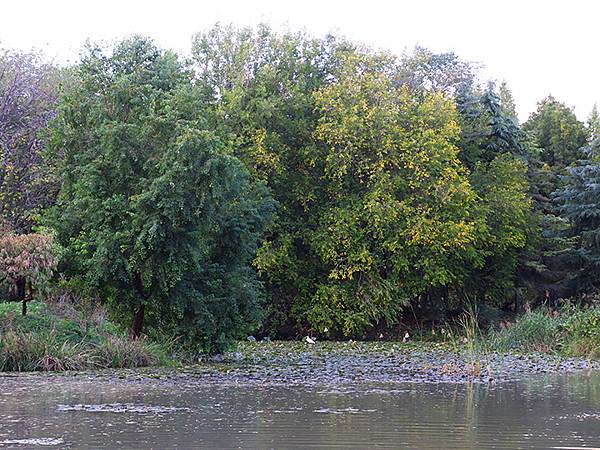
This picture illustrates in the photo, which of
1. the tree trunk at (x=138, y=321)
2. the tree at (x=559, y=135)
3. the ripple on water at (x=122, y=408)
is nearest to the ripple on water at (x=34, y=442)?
the ripple on water at (x=122, y=408)

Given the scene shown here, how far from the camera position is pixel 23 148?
98.8 feet

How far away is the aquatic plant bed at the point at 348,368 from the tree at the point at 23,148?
26.8ft

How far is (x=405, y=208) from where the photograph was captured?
33.8 metres

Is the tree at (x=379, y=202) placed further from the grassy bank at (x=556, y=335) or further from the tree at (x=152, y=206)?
the tree at (x=152, y=206)

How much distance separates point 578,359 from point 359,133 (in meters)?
14.1

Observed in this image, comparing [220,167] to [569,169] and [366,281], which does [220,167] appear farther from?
[569,169]

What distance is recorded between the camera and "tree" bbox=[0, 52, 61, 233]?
28531 mm

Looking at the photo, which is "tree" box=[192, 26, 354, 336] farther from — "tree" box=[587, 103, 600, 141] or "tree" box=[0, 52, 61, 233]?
"tree" box=[587, 103, 600, 141]

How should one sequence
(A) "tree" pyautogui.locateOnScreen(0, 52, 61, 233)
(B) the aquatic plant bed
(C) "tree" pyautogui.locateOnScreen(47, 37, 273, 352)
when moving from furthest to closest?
Answer: (A) "tree" pyautogui.locateOnScreen(0, 52, 61, 233) → (C) "tree" pyautogui.locateOnScreen(47, 37, 273, 352) → (B) the aquatic plant bed

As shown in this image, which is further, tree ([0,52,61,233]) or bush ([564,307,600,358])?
tree ([0,52,61,233])

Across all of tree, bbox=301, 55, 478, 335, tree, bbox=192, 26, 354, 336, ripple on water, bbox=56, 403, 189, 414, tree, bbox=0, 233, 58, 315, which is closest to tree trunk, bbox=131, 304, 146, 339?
tree, bbox=0, 233, 58, 315

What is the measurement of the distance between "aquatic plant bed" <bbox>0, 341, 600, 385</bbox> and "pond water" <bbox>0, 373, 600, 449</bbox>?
0.80m

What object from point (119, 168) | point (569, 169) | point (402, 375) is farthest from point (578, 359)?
point (569, 169)

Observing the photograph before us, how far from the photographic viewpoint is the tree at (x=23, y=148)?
28531 millimetres
